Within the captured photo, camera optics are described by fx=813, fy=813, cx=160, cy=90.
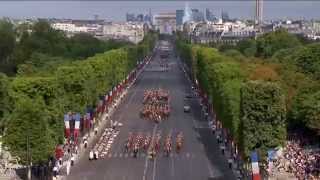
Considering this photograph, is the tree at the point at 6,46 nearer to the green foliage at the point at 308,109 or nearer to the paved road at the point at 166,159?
the paved road at the point at 166,159

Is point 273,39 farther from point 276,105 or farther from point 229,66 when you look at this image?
point 276,105

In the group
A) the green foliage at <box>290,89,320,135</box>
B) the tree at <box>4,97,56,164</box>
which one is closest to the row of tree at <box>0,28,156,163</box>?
the tree at <box>4,97,56,164</box>

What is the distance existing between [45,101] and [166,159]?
13069 mm

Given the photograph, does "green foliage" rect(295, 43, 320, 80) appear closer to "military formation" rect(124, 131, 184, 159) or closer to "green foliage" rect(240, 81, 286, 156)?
"military formation" rect(124, 131, 184, 159)

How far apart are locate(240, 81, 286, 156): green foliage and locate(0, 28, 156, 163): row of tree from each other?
14065mm

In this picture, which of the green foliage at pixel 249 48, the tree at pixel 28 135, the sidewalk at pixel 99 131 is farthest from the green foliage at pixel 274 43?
the tree at pixel 28 135

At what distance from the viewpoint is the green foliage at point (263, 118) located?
55031 millimetres

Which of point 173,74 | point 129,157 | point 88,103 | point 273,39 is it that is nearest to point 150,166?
point 129,157

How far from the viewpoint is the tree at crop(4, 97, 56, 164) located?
56219mm

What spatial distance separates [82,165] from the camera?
212 ft

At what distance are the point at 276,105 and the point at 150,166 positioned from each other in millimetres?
13366

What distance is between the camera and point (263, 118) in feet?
182

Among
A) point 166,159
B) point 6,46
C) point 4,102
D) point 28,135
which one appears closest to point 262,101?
point 166,159

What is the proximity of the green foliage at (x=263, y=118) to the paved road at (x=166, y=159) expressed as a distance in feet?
17.4
